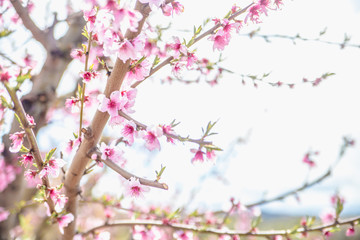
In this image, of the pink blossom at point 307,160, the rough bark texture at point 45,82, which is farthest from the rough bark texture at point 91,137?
the pink blossom at point 307,160

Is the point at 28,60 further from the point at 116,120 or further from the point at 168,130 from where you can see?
the point at 168,130

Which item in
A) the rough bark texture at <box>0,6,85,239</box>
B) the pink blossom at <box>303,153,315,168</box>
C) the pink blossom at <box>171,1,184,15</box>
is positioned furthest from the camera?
the pink blossom at <box>303,153,315,168</box>

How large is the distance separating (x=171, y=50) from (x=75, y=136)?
0.70m

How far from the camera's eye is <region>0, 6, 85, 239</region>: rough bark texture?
93.3 inches

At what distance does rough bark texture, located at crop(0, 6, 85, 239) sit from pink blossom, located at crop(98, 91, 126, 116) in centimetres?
139

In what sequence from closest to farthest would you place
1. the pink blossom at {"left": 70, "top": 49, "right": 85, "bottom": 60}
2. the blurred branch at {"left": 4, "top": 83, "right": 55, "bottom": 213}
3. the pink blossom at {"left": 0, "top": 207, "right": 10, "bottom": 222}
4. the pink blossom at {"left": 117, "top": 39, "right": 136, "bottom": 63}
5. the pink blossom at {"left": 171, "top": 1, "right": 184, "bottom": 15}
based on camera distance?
the blurred branch at {"left": 4, "top": 83, "right": 55, "bottom": 213}
the pink blossom at {"left": 117, "top": 39, "right": 136, "bottom": 63}
the pink blossom at {"left": 171, "top": 1, "right": 184, "bottom": 15}
the pink blossom at {"left": 70, "top": 49, "right": 85, "bottom": 60}
the pink blossom at {"left": 0, "top": 207, "right": 10, "bottom": 222}

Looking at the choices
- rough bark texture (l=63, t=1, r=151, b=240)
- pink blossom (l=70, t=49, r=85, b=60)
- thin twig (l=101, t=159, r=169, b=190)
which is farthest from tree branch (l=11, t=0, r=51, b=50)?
thin twig (l=101, t=159, r=169, b=190)

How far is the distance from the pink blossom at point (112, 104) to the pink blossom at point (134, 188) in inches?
12.8

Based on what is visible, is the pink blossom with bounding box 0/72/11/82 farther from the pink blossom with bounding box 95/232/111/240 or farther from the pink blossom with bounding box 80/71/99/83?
the pink blossom with bounding box 95/232/111/240

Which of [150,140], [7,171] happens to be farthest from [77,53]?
[7,171]

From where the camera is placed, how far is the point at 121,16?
1.03 metres

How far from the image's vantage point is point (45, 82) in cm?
246

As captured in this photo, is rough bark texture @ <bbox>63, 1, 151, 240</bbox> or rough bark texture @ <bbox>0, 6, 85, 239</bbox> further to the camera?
rough bark texture @ <bbox>0, 6, 85, 239</bbox>

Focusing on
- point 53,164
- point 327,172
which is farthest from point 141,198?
point 327,172
